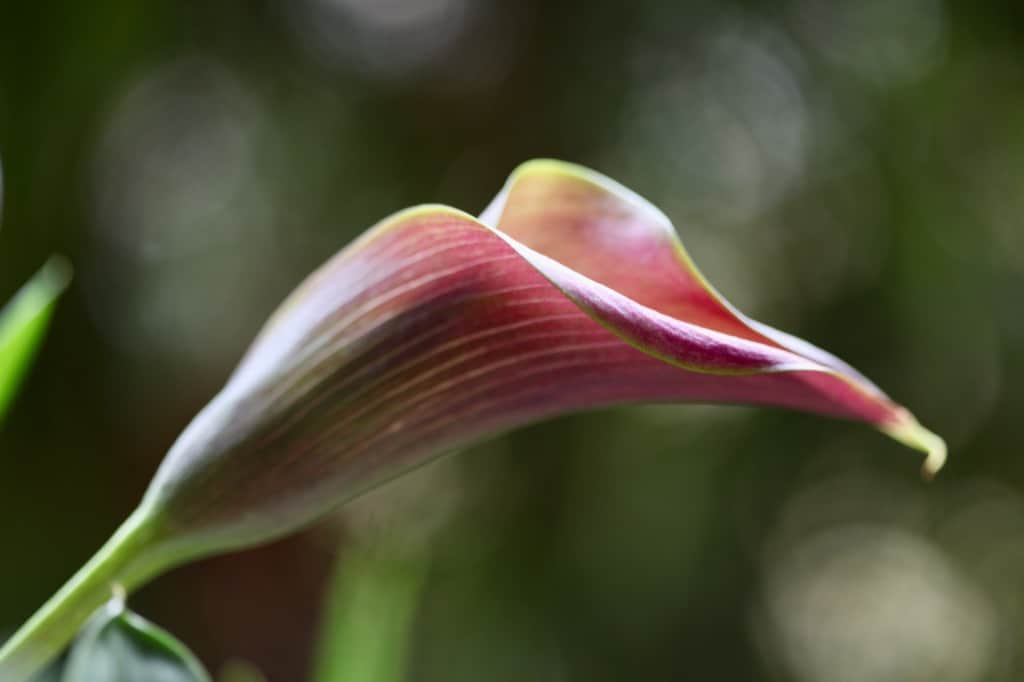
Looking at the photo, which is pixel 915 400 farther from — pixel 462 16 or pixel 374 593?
pixel 374 593

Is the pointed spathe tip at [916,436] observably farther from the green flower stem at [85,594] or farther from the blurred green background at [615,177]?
the blurred green background at [615,177]

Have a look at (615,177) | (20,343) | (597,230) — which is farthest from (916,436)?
(615,177)

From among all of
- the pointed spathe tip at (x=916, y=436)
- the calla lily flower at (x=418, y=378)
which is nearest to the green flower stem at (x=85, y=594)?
the calla lily flower at (x=418, y=378)

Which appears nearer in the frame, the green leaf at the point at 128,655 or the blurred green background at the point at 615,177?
the green leaf at the point at 128,655

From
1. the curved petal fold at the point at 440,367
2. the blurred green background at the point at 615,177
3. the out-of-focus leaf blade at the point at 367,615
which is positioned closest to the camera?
the curved petal fold at the point at 440,367

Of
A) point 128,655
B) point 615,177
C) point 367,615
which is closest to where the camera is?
point 128,655

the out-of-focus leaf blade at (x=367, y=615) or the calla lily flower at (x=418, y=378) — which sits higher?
the calla lily flower at (x=418, y=378)

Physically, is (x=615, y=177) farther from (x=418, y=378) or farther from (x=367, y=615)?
(x=418, y=378)

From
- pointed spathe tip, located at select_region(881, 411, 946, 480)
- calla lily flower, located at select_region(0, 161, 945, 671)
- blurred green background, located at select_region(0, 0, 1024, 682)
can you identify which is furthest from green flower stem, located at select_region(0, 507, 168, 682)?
blurred green background, located at select_region(0, 0, 1024, 682)
